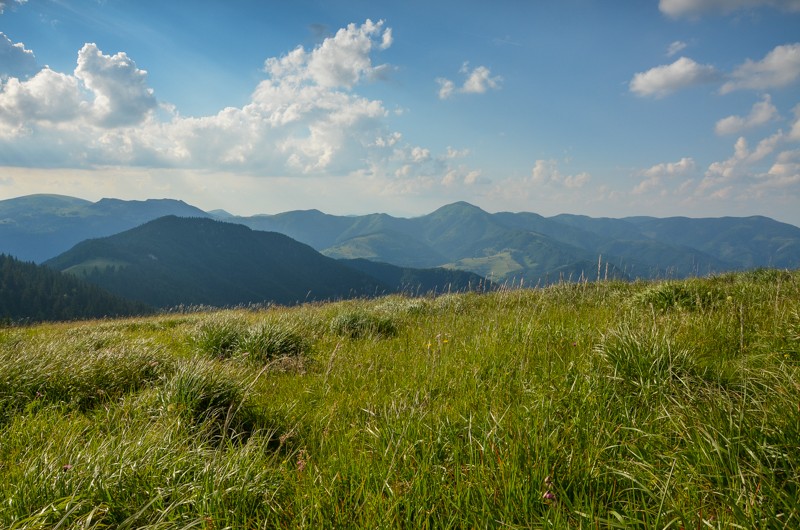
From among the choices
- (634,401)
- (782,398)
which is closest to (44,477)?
(634,401)

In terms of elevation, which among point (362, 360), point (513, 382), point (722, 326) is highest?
point (722, 326)

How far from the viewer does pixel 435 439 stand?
323 centimetres

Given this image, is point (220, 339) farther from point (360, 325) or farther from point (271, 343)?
point (360, 325)

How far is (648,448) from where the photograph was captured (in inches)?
110

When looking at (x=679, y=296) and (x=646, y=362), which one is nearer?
(x=646, y=362)

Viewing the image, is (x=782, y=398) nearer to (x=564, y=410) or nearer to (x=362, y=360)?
(x=564, y=410)

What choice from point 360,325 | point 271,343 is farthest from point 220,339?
point 360,325

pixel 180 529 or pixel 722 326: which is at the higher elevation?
pixel 722 326

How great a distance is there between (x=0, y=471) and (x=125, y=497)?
126 centimetres

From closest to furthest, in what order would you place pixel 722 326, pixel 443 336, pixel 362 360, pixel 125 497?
pixel 125 497, pixel 722 326, pixel 362 360, pixel 443 336

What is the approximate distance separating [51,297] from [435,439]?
8842 inches

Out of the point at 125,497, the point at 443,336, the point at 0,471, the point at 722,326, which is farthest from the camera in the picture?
the point at 443,336

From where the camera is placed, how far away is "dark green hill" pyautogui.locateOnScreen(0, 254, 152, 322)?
546 feet

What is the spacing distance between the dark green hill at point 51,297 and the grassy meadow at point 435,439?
192 meters
